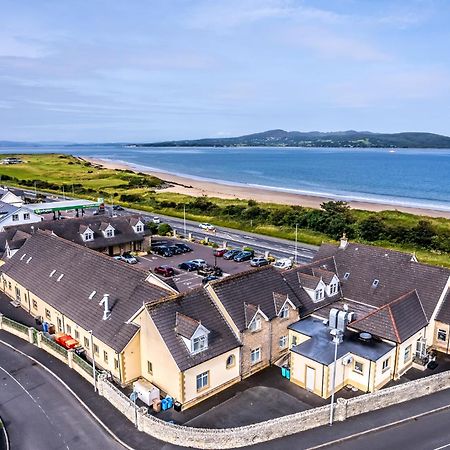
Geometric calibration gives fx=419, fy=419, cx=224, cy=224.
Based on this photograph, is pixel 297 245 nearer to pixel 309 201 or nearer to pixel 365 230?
pixel 365 230

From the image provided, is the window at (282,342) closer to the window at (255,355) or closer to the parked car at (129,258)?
the window at (255,355)

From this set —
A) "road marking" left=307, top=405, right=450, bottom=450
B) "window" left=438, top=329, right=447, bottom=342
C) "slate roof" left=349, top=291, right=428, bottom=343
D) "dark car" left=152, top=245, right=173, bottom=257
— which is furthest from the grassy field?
"road marking" left=307, top=405, right=450, bottom=450

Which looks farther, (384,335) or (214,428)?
(384,335)

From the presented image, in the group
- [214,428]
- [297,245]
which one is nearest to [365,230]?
[297,245]

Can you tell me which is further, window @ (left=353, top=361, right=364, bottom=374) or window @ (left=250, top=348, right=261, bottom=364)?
window @ (left=250, top=348, right=261, bottom=364)

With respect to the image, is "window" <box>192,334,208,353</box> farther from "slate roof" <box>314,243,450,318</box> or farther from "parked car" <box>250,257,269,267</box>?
"parked car" <box>250,257,269,267</box>
